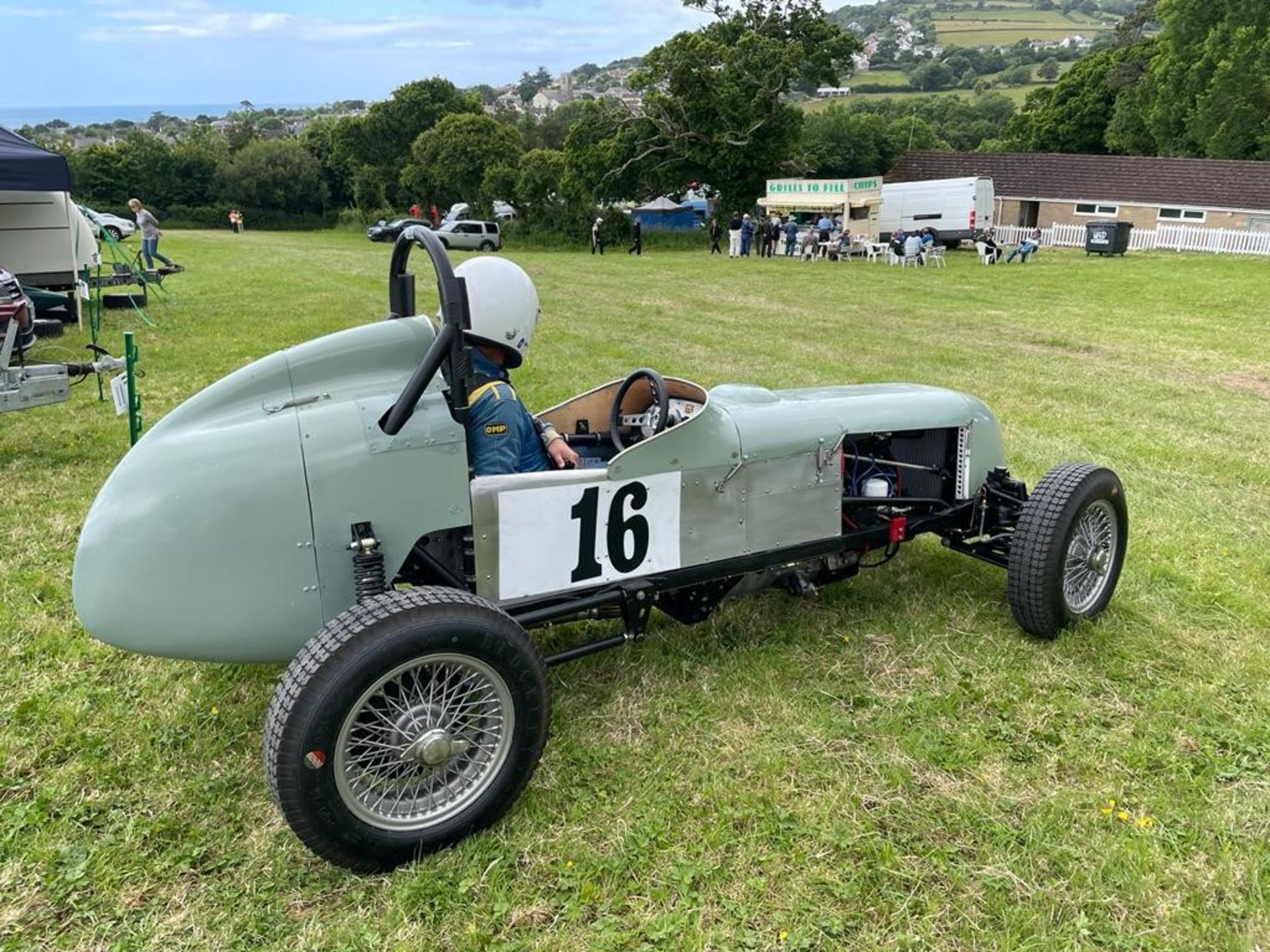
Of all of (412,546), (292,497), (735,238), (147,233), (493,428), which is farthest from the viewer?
(735,238)

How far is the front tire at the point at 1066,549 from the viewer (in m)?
4.20

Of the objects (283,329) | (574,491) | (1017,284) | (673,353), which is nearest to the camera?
(574,491)

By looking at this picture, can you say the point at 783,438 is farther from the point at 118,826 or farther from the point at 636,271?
the point at 636,271

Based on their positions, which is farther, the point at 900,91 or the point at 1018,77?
the point at 900,91

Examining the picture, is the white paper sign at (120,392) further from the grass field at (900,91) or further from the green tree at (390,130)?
the grass field at (900,91)

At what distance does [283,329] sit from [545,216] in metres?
25.9

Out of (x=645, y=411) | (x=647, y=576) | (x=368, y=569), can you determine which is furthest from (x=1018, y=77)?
(x=368, y=569)

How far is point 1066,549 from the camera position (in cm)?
422

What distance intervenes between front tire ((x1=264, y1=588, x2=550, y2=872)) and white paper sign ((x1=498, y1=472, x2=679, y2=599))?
1.66 feet

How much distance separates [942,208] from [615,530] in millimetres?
32515

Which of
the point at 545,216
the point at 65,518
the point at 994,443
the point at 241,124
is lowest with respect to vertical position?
the point at 65,518

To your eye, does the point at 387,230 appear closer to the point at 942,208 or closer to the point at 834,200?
the point at 834,200

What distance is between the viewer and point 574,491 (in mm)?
3449

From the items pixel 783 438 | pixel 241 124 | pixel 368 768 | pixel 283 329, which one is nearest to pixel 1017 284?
pixel 283 329
